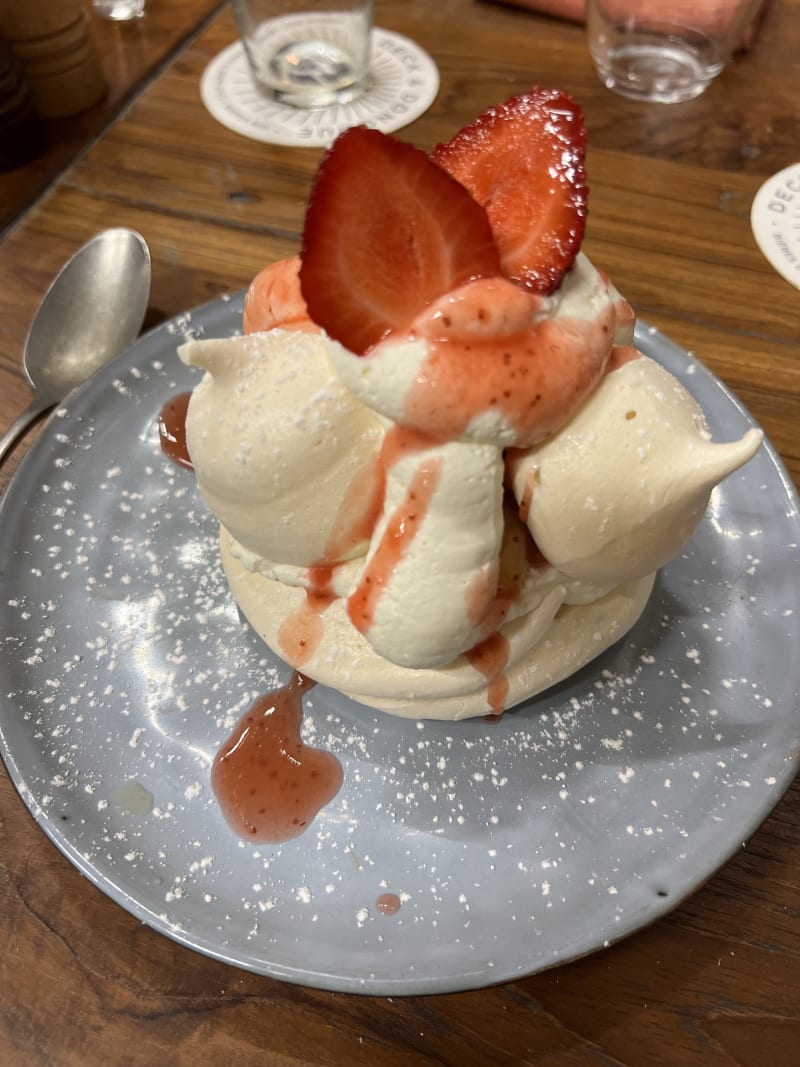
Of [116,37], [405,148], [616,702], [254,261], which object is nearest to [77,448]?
[254,261]

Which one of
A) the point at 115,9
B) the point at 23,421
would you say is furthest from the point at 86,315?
the point at 115,9

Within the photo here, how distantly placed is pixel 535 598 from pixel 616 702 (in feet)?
0.58

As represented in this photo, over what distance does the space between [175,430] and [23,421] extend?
0.24 meters

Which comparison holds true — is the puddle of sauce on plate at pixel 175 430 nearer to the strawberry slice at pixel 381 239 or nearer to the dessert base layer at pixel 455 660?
the dessert base layer at pixel 455 660

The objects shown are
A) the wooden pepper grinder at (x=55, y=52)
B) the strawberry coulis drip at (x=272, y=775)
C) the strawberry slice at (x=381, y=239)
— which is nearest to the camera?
the strawberry slice at (x=381, y=239)

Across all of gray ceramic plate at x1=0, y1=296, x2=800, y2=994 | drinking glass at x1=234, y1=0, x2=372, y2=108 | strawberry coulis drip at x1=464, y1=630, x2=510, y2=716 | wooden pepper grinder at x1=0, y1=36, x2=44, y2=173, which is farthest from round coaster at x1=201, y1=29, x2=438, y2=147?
strawberry coulis drip at x1=464, y1=630, x2=510, y2=716

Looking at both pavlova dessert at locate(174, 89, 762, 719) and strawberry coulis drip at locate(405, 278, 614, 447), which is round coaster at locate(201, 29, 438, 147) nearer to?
pavlova dessert at locate(174, 89, 762, 719)

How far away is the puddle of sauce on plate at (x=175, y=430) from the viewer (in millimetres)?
1185

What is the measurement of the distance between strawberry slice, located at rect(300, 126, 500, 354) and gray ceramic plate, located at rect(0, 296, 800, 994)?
1.52 ft

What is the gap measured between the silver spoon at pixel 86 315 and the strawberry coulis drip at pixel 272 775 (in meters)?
0.63

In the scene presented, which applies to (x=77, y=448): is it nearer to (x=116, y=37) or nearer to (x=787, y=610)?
(x=787, y=610)

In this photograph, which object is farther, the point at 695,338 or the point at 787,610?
the point at 695,338

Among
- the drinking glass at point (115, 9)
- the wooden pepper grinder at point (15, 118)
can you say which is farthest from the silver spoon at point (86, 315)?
the drinking glass at point (115, 9)

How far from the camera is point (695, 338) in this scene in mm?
1384
